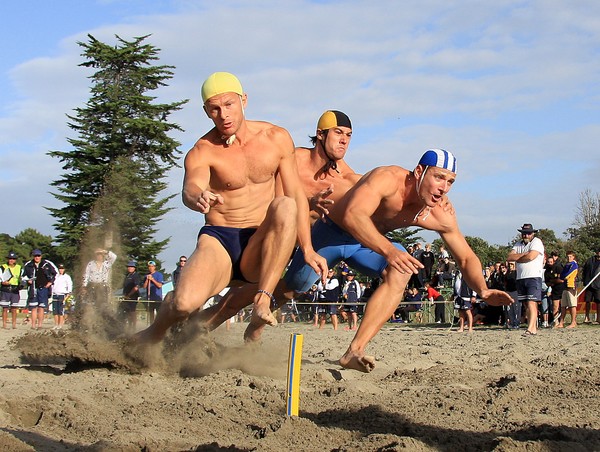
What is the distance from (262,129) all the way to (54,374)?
8.77 ft

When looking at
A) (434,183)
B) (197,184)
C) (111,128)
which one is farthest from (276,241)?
(111,128)

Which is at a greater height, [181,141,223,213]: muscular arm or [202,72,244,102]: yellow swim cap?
[202,72,244,102]: yellow swim cap

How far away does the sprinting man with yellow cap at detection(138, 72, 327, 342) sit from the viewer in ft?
20.3

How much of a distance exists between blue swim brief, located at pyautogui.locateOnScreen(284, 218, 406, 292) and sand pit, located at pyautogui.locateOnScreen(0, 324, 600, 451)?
32.2 inches

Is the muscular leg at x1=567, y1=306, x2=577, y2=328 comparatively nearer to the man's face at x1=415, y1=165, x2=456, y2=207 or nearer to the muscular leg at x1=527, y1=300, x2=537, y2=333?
the muscular leg at x1=527, y1=300, x2=537, y2=333

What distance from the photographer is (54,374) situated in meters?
6.63

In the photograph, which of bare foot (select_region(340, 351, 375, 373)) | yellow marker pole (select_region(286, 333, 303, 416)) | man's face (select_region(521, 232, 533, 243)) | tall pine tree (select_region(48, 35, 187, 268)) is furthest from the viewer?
tall pine tree (select_region(48, 35, 187, 268))

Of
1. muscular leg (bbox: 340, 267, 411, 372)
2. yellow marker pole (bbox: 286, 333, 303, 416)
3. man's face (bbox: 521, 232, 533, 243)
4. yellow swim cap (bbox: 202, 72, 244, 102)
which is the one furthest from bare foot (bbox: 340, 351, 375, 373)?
man's face (bbox: 521, 232, 533, 243)

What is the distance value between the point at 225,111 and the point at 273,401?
239 cm

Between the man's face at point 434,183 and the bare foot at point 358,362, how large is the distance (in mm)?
1356

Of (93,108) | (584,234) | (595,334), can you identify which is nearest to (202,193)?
(595,334)

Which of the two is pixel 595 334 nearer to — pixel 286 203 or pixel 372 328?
pixel 372 328

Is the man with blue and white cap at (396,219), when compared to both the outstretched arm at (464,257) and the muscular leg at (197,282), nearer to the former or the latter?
the outstretched arm at (464,257)

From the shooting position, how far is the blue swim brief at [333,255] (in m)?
6.97
